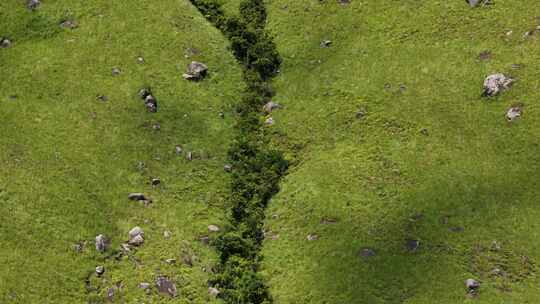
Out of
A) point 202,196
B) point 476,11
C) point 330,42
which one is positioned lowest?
point 202,196

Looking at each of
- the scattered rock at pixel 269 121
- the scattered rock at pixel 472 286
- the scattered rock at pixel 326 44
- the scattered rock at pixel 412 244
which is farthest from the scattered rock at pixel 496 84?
the scattered rock at pixel 472 286

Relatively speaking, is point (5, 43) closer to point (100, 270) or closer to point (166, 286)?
point (100, 270)

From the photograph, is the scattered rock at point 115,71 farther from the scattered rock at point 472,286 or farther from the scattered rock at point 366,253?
the scattered rock at point 472,286

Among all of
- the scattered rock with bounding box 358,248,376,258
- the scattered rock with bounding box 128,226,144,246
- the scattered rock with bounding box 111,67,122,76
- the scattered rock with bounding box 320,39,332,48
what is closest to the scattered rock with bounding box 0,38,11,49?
the scattered rock with bounding box 111,67,122,76

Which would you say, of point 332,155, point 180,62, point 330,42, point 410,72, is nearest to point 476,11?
point 410,72

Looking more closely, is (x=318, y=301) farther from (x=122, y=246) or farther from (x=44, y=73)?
(x=44, y=73)

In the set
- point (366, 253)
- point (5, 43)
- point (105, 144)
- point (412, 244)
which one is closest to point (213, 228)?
point (366, 253)
